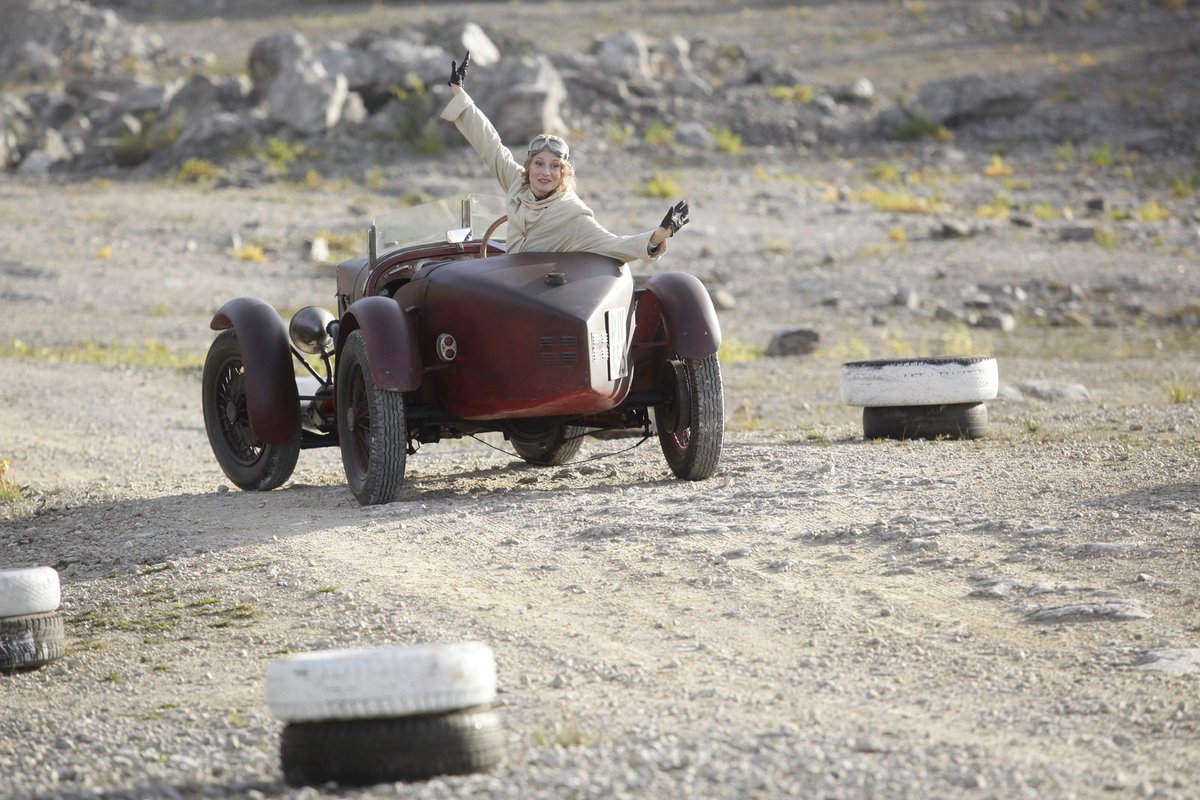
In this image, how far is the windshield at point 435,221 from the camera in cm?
1038

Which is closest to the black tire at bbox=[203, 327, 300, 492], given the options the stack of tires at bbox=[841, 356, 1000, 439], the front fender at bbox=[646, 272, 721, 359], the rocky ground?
the rocky ground

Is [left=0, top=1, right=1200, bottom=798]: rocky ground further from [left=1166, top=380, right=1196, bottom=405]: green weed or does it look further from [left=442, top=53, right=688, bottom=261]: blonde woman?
[left=442, top=53, right=688, bottom=261]: blonde woman

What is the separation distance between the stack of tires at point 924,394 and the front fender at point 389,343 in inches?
138

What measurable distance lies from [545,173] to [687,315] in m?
1.13

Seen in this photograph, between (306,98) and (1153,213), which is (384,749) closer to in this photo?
(1153,213)

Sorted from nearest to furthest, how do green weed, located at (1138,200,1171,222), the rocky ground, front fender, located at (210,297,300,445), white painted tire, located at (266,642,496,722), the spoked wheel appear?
white painted tire, located at (266,642,496,722)
the rocky ground
the spoked wheel
front fender, located at (210,297,300,445)
green weed, located at (1138,200,1171,222)

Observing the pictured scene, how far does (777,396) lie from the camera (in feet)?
53.7

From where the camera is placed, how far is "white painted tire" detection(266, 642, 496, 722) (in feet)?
15.0

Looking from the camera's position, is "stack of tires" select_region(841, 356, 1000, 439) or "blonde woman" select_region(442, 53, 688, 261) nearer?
"blonde woman" select_region(442, 53, 688, 261)

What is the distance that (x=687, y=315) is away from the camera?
9281mm

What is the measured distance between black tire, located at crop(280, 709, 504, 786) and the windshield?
6.01 m

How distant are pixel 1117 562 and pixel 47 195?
2768 centimetres

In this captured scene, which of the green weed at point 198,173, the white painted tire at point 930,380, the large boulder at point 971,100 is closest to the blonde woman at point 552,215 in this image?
the white painted tire at point 930,380

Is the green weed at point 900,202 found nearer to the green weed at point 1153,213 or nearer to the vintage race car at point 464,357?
the green weed at point 1153,213
